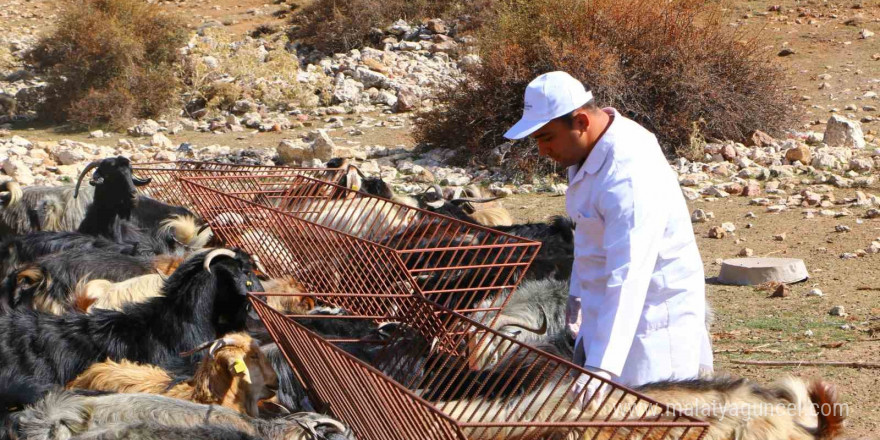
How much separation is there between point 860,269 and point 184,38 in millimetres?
14068

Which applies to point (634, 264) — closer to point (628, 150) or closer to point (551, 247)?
point (628, 150)

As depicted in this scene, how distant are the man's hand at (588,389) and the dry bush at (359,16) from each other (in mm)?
17145

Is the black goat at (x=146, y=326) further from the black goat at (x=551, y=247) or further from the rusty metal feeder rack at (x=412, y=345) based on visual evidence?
the black goat at (x=551, y=247)

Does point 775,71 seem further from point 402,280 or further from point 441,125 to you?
point 402,280

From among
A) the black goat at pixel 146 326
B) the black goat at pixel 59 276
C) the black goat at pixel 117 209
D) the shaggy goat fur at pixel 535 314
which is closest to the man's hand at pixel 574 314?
the shaggy goat fur at pixel 535 314

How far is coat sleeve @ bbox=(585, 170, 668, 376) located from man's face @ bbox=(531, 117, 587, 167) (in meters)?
0.18

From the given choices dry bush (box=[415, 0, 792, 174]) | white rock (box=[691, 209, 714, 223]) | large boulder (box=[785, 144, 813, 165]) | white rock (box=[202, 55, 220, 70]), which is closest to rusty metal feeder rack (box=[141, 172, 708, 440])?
white rock (box=[691, 209, 714, 223])

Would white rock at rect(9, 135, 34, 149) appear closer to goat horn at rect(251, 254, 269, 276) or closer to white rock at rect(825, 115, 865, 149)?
goat horn at rect(251, 254, 269, 276)

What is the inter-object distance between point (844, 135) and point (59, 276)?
9.17 meters

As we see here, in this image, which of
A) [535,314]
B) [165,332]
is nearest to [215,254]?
[165,332]

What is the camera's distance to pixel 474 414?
311 centimetres

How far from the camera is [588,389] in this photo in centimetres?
286

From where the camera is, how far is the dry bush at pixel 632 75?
11.8 metres

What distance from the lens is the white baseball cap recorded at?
9.75 ft
